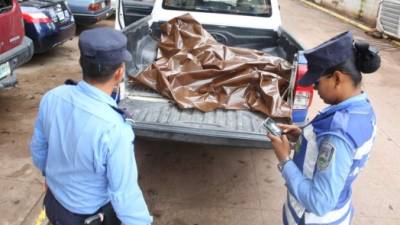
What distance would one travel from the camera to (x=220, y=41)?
486 centimetres

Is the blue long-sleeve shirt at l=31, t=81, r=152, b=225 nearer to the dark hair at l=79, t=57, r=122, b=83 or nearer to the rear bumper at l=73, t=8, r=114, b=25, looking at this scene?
the dark hair at l=79, t=57, r=122, b=83

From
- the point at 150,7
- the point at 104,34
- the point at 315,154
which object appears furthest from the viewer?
the point at 150,7

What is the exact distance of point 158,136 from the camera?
10.4ft

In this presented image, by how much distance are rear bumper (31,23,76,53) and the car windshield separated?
2.74 m

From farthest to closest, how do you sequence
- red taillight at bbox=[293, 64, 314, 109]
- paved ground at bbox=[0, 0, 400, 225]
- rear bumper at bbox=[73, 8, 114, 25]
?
rear bumper at bbox=[73, 8, 114, 25], paved ground at bbox=[0, 0, 400, 225], red taillight at bbox=[293, 64, 314, 109]

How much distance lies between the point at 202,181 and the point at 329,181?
94.9 inches

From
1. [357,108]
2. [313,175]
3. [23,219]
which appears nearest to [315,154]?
[313,175]

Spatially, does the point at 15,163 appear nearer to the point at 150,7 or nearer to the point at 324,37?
the point at 150,7

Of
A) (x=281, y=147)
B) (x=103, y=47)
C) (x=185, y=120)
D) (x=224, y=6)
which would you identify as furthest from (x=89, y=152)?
(x=224, y=6)

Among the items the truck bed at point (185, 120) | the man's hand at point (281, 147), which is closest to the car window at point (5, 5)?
the truck bed at point (185, 120)

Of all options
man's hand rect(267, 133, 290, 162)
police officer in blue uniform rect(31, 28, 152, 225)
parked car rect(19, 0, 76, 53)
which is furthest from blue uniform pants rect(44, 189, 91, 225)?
parked car rect(19, 0, 76, 53)

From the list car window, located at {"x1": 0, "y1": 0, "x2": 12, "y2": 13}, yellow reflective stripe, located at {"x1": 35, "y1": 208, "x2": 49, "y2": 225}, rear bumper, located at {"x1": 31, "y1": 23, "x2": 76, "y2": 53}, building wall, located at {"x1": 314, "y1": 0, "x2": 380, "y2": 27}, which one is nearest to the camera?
yellow reflective stripe, located at {"x1": 35, "y1": 208, "x2": 49, "y2": 225}

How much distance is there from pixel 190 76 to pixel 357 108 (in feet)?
7.30

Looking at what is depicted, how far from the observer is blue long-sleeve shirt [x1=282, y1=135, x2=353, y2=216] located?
1.60 m
